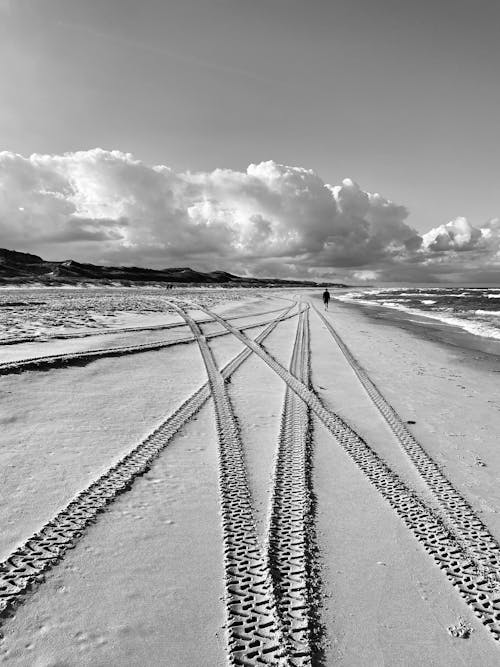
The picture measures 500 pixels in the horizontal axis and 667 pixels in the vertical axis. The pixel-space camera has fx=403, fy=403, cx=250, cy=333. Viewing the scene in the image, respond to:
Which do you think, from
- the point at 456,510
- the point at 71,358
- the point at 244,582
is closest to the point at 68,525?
the point at 244,582

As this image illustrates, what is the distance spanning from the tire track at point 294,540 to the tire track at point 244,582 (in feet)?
0.30

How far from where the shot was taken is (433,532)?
3.99m

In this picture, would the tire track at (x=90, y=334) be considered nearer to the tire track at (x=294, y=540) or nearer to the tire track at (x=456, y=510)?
the tire track at (x=294, y=540)

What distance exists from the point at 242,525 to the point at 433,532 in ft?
6.20

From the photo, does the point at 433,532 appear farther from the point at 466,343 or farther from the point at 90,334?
the point at 466,343

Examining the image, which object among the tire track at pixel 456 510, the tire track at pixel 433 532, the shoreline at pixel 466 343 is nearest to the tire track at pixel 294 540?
the tire track at pixel 433 532

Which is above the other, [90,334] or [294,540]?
[90,334]

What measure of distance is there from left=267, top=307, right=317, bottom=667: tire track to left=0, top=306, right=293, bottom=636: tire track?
1712mm

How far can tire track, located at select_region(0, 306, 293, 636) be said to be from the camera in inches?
120

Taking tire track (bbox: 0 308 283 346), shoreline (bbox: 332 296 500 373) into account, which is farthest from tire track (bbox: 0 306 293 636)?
shoreline (bbox: 332 296 500 373)

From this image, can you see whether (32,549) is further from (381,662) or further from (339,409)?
(339,409)

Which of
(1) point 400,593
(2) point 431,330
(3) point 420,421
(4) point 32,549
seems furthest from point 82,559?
(2) point 431,330

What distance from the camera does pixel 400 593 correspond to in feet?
10.5

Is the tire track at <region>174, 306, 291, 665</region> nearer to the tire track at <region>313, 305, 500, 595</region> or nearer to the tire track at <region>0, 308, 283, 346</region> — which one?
the tire track at <region>313, 305, 500, 595</region>
